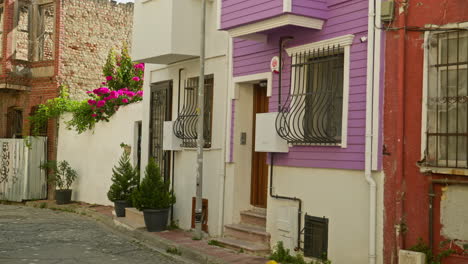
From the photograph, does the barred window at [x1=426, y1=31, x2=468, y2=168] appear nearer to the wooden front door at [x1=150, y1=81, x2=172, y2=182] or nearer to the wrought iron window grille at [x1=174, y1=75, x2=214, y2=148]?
the wrought iron window grille at [x1=174, y1=75, x2=214, y2=148]

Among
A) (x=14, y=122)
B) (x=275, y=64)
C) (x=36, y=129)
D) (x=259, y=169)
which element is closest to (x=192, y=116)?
(x=259, y=169)

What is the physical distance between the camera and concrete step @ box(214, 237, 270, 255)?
32.4 ft

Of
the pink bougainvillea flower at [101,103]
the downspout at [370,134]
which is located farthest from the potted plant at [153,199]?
the pink bougainvillea flower at [101,103]

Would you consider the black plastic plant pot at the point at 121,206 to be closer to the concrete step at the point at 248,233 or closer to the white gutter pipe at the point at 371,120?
the concrete step at the point at 248,233

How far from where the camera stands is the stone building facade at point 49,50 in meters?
21.0

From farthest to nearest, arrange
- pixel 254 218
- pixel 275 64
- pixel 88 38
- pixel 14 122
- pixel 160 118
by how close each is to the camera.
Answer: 1. pixel 14 122
2. pixel 88 38
3. pixel 160 118
4. pixel 254 218
5. pixel 275 64

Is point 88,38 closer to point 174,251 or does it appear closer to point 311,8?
point 174,251

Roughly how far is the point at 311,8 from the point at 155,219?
573 cm

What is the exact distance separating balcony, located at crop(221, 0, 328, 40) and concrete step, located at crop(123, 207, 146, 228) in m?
4.96

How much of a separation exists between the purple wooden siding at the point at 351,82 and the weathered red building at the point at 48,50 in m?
12.5

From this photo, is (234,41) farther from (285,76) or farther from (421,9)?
(421,9)

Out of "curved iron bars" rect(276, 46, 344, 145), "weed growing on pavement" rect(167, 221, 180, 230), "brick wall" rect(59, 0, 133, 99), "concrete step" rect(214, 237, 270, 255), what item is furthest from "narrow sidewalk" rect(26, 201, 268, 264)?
"brick wall" rect(59, 0, 133, 99)

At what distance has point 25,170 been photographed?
20.2m

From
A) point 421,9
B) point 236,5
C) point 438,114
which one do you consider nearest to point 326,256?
point 438,114
